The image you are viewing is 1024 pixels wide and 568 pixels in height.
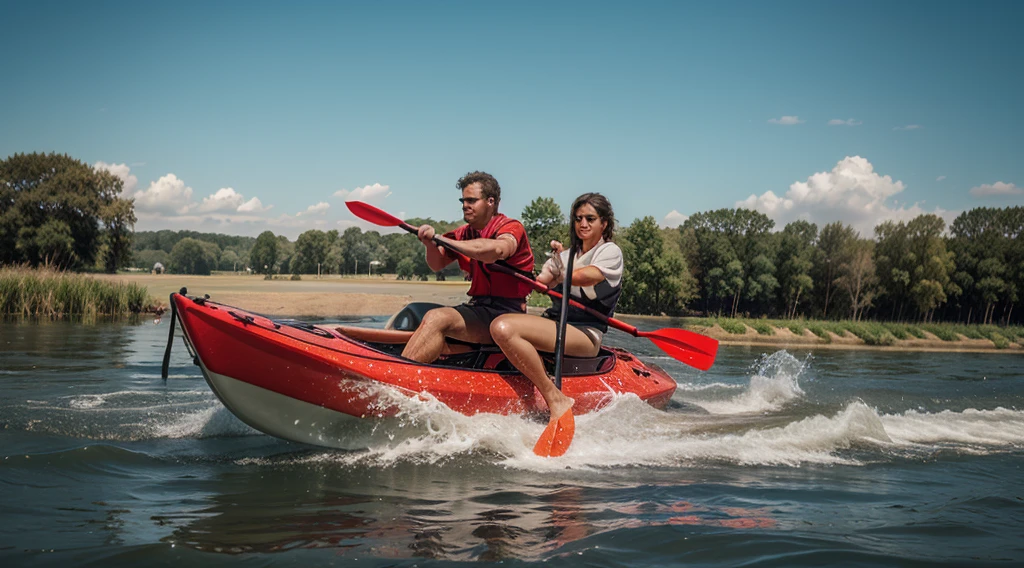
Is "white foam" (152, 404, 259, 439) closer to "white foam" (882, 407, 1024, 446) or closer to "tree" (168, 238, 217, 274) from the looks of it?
"white foam" (882, 407, 1024, 446)

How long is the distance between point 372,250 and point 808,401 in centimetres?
11273

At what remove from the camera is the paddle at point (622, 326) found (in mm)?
5555

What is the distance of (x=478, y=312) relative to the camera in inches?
227

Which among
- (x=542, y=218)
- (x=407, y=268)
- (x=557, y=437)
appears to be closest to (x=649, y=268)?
(x=542, y=218)

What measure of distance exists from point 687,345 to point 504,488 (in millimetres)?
2927

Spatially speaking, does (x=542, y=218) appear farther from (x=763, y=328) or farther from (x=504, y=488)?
(x=504, y=488)

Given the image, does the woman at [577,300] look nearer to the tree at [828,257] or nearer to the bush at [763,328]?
the bush at [763,328]

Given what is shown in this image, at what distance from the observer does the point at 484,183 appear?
18.5 ft

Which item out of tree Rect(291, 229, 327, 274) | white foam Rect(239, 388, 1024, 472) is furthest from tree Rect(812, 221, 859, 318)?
tree Rect(291, 229, 327, 274)

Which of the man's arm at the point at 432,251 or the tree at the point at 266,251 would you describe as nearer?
the man's arm at the point at 432,251

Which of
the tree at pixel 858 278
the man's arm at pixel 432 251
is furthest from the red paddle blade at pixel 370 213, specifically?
the tree at pixel 858 278

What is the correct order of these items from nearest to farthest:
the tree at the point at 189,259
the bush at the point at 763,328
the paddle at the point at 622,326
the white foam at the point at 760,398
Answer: the paddle at the point at 622,326 → the white foam at the point at 760,398 → the bush at the point at 763,328 → the tree at the point at 189,259

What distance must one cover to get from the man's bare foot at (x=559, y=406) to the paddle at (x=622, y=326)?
0.74 m

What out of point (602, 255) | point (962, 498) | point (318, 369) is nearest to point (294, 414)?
point (318, 369)
